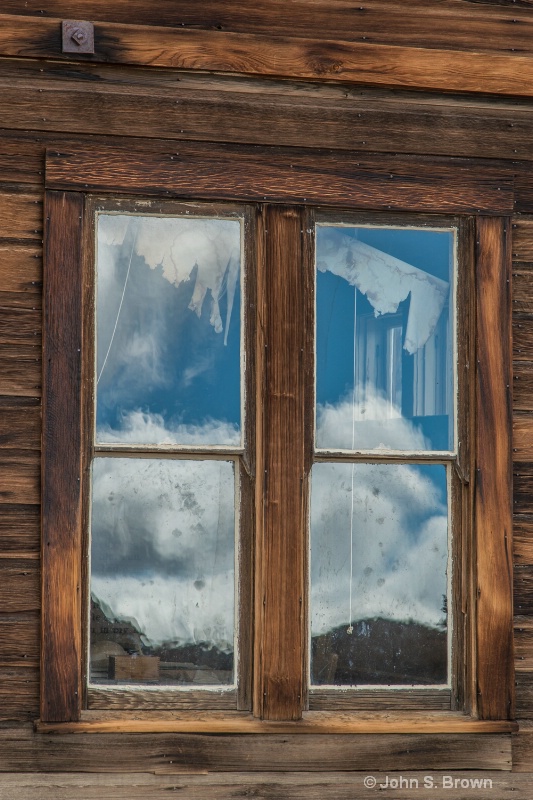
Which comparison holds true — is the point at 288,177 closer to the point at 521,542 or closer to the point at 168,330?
the point at 168,330

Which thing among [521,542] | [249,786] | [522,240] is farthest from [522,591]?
[522,240]

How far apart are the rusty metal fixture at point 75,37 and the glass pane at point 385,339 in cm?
→ 113

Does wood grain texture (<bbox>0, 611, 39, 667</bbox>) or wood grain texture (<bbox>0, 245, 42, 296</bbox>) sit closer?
wood grain texture (<bbox>0, 611, 39, 667</bbox>)

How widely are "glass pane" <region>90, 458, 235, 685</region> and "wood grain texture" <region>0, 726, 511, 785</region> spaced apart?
23 centimetres

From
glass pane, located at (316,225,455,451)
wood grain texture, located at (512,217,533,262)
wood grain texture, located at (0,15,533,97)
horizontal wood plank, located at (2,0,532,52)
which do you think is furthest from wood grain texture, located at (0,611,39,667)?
wood grain texture, located at (512,217,533,262)

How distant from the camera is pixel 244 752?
4387 millimetres

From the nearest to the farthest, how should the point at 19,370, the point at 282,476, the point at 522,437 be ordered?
the point at 19,370 < the point at 282,476 < the point at 522,437

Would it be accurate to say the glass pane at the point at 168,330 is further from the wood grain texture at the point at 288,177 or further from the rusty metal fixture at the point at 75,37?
the rusty metal fixture at the point at 75,37

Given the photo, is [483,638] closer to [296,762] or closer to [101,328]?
[296,762]

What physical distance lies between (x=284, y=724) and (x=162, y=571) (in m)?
0.73

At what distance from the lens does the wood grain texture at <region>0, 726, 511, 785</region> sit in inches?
168

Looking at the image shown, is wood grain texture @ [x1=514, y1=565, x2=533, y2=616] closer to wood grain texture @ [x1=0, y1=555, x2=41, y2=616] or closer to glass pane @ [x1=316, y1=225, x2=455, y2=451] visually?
glass pane @ [x1=316, y1=225, x2=455, y2=451]

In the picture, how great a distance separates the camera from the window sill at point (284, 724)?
4281 millimetres

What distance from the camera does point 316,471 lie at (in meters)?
4.59
